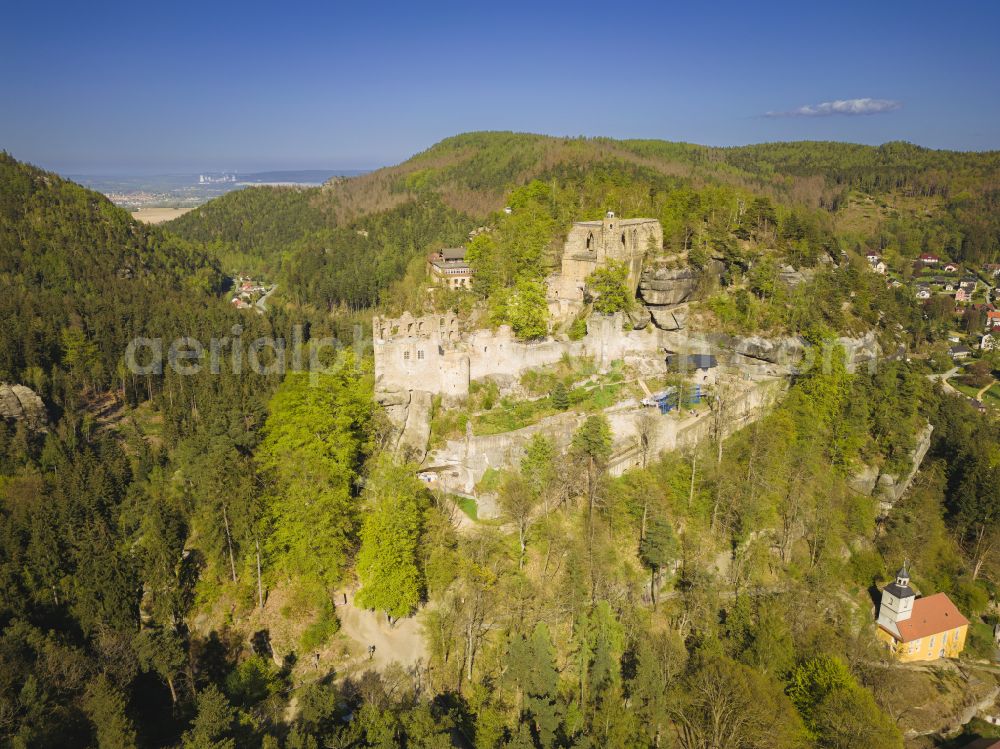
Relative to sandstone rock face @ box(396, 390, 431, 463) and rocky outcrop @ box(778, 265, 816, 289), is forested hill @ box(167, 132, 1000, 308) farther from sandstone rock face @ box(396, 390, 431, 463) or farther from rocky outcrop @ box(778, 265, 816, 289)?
sandstone rock face @ box(396, 390, 431, 463)

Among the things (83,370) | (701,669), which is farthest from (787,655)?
(83,370)

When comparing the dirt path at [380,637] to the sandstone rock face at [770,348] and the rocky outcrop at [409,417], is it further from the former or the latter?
the sandstone rock face at [770,348]

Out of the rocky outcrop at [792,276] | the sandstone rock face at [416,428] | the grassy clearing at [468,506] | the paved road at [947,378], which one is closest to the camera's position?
the grassy clearing at [468,506]

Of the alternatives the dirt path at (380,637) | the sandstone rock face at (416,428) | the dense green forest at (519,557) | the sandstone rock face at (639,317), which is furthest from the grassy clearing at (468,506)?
the sandstone rock face at (639,317)

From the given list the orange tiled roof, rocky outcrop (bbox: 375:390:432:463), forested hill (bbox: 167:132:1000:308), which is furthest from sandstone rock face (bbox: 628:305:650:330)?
forested hill (bbox: 167:132:1000:308)

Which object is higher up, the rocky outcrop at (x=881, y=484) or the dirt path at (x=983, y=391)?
the rocky outcrop at (x=881, y=484)

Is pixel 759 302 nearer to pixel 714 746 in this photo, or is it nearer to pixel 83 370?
pixel 714 746

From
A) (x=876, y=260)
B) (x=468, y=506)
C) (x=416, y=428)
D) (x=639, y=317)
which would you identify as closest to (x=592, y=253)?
(x=639, y=317)
